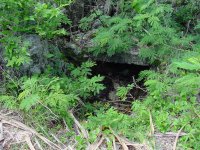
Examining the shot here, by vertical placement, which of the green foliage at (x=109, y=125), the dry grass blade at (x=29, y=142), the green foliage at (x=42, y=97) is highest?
the green foliage at (x=42, y=97)

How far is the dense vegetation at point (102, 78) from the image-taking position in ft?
12.2

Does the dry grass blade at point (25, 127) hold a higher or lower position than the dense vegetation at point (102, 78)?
lower

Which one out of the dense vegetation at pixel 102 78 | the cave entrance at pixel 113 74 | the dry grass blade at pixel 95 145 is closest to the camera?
the dry grass blade at pixel 95 145

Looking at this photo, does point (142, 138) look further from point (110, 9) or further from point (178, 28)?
point (110, 9)

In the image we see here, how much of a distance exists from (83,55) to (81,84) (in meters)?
1.11

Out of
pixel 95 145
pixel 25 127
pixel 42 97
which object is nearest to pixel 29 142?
pixel 25 127

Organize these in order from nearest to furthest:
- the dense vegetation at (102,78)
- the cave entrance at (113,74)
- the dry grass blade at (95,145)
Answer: the dry grass blade at (95,145) < the dense vegetation at (102,78) < the cave entrance at (113,74)

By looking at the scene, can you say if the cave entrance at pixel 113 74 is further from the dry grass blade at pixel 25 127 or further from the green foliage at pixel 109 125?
the dry grass blade at pixel 25 127

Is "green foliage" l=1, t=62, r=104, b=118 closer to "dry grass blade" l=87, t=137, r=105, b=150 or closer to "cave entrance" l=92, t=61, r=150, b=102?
"dry grass blade" l=87, t=137, r=105, b=150

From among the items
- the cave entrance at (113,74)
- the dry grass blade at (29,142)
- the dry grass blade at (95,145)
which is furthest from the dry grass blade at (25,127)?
the cave entrance at (113,74)

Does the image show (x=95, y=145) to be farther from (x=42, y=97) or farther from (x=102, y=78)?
(x=102, y=78)

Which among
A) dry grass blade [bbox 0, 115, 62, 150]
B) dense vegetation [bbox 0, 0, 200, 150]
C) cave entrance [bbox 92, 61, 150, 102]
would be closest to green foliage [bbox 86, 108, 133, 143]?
dense vegetation [bbox 0, 0, 200, 150]

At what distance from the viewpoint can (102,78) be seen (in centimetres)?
472

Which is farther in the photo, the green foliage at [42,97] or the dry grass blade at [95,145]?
the green foliage at [42,97]
